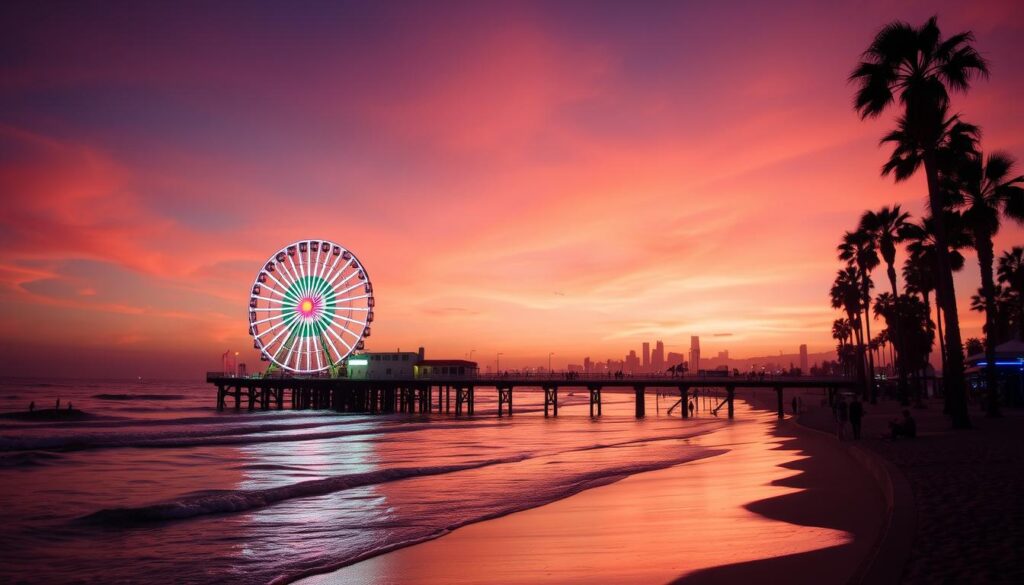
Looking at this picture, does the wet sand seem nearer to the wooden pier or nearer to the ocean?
the ocean

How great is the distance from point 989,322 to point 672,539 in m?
23.8

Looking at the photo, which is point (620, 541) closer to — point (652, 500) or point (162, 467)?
point (652, 500)

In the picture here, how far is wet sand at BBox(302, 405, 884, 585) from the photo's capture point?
800 cm

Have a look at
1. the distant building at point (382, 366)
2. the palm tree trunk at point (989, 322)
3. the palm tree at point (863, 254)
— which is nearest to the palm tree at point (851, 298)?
the palm tree at point (863, 254)

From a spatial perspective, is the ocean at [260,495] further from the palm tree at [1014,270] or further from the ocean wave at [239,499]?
the palm tree at [1014,270]

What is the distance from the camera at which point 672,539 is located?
9867 mm

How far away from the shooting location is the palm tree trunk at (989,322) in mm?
25483

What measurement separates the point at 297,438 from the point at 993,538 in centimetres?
3697

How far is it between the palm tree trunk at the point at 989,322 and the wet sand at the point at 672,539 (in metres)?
14.0

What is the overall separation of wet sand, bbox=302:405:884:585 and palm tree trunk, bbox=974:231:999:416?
13960 mm

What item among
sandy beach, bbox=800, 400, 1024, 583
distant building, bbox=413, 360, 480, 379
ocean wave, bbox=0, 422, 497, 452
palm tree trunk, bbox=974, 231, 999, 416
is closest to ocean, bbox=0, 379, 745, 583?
ocean wave, bbox=0, 422, 497, 452

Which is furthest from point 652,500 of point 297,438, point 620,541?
point 297,438

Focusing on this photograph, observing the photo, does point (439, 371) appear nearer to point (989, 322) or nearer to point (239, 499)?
point (989, 322)

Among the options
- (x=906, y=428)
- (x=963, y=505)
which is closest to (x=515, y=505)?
(x=963, y=505)
